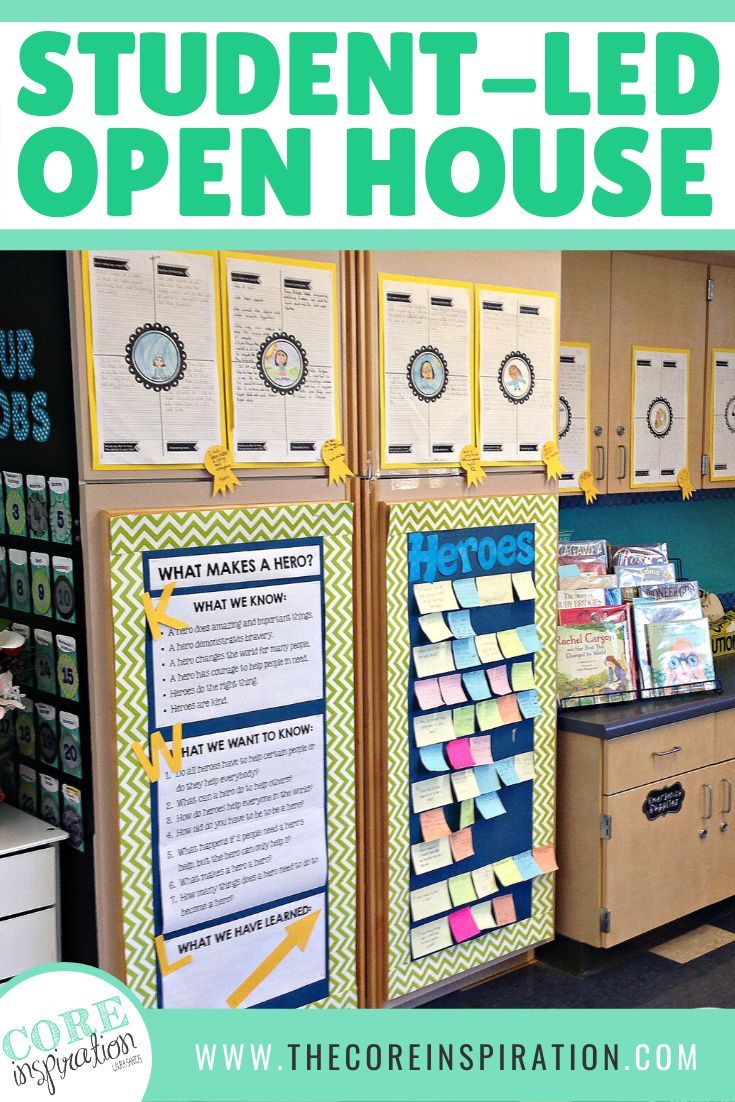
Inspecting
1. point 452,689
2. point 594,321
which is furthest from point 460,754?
point 594,321

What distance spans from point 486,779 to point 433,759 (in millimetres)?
223

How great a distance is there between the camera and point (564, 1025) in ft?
8.68

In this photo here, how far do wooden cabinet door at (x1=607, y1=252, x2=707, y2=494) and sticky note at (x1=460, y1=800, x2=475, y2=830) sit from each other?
134 cm

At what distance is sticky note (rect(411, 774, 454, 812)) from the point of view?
310 cm

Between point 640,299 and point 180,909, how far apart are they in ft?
8.53

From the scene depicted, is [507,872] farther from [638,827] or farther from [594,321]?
[594,321]

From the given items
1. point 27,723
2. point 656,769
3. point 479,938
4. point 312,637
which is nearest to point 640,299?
point 656,769

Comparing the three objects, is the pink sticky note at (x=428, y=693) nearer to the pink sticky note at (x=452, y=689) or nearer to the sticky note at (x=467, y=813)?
the pink sticky note at (x=452, y=689)

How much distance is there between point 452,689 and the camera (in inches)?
124

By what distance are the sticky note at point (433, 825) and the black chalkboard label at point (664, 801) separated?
700 millimetres

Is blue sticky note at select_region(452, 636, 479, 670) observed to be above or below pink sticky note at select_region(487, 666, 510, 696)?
above

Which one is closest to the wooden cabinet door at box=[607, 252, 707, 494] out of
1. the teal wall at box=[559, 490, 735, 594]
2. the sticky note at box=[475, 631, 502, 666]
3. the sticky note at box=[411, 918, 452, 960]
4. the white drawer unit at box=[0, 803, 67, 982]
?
the teal wall at box=[559, 490, 735, 594]

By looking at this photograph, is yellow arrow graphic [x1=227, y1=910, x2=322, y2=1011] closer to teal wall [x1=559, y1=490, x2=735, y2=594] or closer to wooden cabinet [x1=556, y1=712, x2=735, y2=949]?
wooden cabinet [x1=556, y1=712, x2=735, y2=949]

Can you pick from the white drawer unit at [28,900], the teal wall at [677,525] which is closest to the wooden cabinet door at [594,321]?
the teal wall at [677,525]
